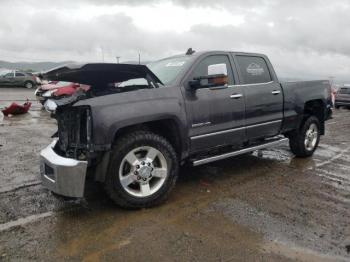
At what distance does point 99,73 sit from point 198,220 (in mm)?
1998

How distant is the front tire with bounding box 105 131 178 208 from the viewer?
12.4 ft

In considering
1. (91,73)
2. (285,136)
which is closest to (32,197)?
(91,73)

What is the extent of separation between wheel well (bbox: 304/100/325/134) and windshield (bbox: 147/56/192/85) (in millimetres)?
3019

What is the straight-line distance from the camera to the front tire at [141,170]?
12.4ft

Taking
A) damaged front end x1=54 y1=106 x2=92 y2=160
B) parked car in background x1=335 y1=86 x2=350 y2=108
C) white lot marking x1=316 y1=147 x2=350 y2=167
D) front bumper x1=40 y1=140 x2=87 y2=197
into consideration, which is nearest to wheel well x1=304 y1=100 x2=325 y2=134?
white lot marking x1=316 y1=147 x2=350 y2=167

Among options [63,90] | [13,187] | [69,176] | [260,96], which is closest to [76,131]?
[69,176]

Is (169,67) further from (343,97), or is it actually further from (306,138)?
(343,97)

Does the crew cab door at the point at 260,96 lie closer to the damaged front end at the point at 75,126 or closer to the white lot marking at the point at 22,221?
the damaged front end at the point at 75,126

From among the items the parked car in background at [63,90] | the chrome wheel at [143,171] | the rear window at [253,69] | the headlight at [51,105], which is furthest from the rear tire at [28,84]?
the chrome wheel at [143,171]

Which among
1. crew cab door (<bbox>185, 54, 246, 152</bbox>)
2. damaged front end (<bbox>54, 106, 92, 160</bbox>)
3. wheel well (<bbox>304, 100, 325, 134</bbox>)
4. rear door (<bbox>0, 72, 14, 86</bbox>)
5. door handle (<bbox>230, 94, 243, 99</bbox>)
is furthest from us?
rear door (<bbox>0, 72, 14, 86</bbox>)

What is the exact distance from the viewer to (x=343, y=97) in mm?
18984

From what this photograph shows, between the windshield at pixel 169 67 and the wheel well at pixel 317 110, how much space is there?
9.90 ft

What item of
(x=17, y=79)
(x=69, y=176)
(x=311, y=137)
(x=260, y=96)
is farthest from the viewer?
(x=17, y=79)

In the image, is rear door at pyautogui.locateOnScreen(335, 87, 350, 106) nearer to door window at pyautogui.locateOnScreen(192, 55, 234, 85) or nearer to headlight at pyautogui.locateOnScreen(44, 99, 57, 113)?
door window at pyautogui.locateOnScreen(192, 55, 234, 85)
